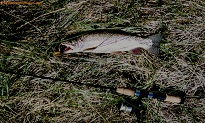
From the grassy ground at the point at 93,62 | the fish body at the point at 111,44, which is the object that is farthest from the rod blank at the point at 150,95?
the fish body at the point at 111,44

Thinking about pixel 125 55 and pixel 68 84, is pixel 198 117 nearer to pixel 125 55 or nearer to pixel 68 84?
pixel 125 55

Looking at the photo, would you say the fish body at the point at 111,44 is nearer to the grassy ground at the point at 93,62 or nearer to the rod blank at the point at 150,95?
the grassy ground at the point at 93,62

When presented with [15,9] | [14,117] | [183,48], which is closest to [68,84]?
[14,117]

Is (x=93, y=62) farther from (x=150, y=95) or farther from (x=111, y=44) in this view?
(x=150, y=95)

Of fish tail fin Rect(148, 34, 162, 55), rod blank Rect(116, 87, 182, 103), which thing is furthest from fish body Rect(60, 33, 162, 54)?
rod blank Rect(116, 87, 182, 103)

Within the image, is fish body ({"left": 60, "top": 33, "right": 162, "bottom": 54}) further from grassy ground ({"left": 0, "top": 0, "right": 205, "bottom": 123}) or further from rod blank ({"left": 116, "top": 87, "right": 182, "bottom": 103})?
rod blank ({"left": 116, "top": 87, "right": 182, "bottom": 103})

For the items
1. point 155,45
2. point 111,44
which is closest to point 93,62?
point 111,44

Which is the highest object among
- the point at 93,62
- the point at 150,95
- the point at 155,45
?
the point at 155,45
